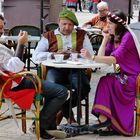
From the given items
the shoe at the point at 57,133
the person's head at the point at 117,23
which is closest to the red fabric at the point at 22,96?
the shoe at the point at 57,133

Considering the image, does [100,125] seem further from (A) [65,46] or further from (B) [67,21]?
(B) [67,21]

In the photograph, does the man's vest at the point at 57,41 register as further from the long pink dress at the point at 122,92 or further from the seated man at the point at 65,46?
the long pink dress at the point at 122,92

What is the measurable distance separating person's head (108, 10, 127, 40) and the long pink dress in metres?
0.09

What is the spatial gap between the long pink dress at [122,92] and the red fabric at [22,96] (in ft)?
2.85

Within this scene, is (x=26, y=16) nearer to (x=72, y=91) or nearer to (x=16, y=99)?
(x=72, y=91)

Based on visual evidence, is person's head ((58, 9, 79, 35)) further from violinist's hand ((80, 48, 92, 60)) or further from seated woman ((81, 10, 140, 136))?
violinist's hand ((80, 48, 92, 60))

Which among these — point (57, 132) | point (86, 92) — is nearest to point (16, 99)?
point (57, 132)

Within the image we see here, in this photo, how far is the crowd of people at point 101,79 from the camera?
198 inches

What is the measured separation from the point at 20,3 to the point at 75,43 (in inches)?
185

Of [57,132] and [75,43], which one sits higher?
[75,43]

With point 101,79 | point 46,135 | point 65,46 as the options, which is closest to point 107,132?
point 101,79

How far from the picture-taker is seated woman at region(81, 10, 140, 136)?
17.5 ft

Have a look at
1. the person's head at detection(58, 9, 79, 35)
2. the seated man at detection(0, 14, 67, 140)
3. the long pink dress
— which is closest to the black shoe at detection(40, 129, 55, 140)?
the seated man at detection(0, 14, 67, 140)

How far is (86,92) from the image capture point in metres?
5.64
